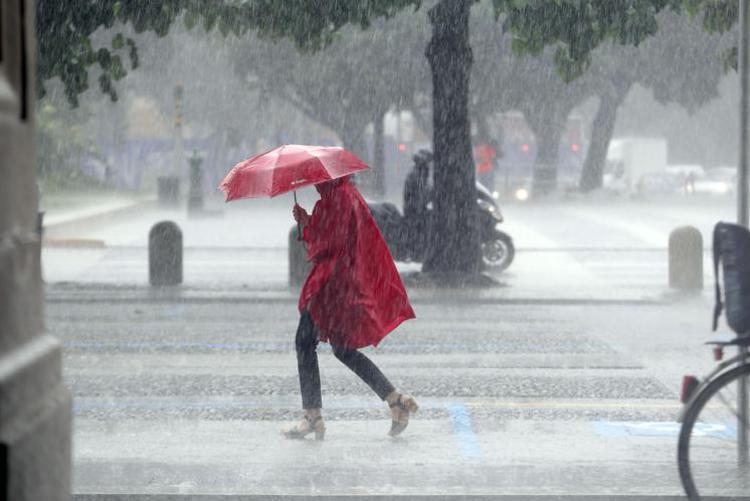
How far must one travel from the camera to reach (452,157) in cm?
1708

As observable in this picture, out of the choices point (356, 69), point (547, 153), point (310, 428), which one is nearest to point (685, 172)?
point (547, 153)

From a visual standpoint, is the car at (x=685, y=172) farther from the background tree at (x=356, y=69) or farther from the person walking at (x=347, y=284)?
the person walking at (x=347, y=284)

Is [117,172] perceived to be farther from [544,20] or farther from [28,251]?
[28,251]

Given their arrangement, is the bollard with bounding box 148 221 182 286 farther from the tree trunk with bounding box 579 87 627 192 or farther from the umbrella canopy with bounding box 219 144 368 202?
the tree trunk with bounding box 579 87 627 192

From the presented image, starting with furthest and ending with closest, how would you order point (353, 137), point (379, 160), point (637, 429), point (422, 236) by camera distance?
point (379, 160)
point (353, 137)
point (422, 236)
point (637, 429)

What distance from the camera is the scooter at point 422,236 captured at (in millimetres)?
18406

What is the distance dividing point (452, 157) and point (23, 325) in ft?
46.2

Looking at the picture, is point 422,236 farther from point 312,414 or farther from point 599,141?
point 599,141

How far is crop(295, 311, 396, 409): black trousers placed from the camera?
746cm

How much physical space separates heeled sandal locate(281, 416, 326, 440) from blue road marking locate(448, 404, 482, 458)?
0.75 metres

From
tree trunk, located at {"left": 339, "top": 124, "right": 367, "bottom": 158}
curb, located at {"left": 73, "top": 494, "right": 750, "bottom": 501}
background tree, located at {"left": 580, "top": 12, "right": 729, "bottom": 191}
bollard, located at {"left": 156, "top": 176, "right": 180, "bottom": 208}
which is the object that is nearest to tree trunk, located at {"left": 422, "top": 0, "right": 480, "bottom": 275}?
curb, located at {"left": 73, "top": 494, "right": 750, "bottom": 501}

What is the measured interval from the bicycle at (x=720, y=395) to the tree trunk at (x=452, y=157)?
11451 millimetres

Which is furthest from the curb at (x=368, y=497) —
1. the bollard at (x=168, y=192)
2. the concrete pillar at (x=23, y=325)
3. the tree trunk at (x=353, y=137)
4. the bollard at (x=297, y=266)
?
the tree trunk at (x=353, y=137)

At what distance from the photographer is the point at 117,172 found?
6844 centimetres
